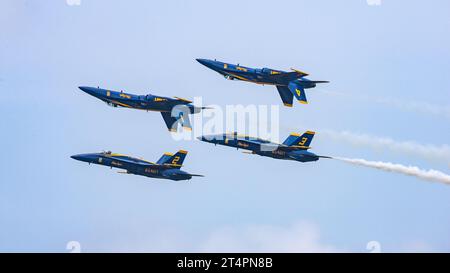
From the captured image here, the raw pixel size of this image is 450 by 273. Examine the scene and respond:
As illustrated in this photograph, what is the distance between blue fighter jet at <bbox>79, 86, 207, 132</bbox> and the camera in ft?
599

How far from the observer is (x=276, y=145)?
181000mm

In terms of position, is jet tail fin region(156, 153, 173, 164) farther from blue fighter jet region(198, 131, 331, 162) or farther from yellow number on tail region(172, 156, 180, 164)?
blue fighter jet region(198, 131, 331, 162)

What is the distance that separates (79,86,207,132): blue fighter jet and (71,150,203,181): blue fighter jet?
16.9 feet

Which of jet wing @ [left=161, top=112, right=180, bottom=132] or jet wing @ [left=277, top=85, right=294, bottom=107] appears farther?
jet wing @ [left=277, top=85, right=294, bottom=107]

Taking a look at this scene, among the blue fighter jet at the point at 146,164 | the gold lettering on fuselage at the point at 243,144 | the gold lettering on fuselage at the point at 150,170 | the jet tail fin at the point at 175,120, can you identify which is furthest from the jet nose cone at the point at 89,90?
the gold lettering on fuselage at the point at 243,144

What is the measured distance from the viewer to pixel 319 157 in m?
180

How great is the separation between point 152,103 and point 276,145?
1658cm

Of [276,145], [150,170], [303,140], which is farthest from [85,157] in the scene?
[303,140]

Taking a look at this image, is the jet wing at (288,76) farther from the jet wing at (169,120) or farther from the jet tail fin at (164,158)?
the jet tail fin at (164,158)

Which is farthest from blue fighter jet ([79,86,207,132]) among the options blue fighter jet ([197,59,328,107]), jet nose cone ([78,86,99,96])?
blue fighter jet ([197,59,328,107])

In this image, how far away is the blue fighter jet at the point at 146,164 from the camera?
179875 millimetres
